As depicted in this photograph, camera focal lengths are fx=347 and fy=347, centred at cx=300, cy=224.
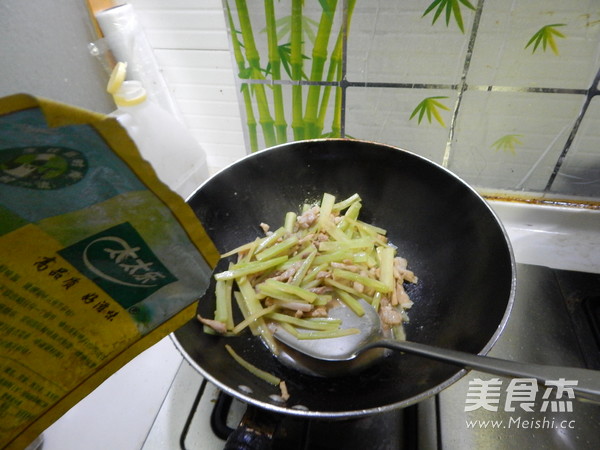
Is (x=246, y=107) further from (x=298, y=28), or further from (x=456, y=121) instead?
(x=456, y=121)

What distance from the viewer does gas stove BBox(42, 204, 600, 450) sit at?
24.9 inches

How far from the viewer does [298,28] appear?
858mm

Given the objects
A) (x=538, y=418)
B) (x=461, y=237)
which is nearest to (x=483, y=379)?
(x=538, y=418)

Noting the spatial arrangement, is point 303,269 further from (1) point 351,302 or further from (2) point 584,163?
(2) point 584,163

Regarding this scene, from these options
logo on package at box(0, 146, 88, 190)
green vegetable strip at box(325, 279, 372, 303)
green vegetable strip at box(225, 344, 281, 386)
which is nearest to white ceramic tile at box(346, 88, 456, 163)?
green vegetable strip at box(325, 279, 372, 303)

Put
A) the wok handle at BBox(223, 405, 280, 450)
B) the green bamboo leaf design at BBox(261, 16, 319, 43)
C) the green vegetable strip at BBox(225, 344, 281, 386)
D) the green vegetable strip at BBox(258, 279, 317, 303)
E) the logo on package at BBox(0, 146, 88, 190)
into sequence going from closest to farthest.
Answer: the logo on package at BBox(0, 146, 88, 190) → the wok handle at BBox(223, 405, 280, 450) → the green vegetable strip at BBox(225, 344, 281, 386) → the green vegetable strip at BBox(258, 279, 317, 303) → the green bamboo leaf design at BBox(261, 16, 319, 43)

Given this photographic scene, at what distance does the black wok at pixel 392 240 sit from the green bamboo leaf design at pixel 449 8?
0.98ft

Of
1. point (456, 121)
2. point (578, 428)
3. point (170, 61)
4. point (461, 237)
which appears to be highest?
point (170, 61)

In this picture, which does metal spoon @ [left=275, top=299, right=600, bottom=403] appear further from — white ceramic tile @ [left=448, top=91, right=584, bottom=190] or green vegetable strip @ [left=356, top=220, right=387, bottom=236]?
white ceramic tile @ [left=448, top=91, right=584, bottom=190]

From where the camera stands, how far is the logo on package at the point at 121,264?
0.91ft

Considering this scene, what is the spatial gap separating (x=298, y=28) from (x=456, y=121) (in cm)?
47

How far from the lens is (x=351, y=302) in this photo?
751 mm

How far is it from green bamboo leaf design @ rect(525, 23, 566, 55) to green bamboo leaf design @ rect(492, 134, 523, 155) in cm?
21

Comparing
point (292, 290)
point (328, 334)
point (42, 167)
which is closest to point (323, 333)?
point (328, 334)
